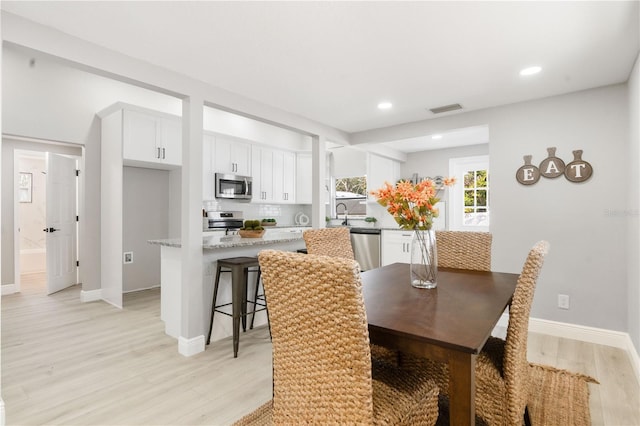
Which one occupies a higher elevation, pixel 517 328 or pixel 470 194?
pixel 470 194

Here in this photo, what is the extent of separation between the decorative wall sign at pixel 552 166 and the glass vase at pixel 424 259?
7.17 ft

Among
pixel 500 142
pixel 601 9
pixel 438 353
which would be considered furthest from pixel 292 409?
pixel 500 142

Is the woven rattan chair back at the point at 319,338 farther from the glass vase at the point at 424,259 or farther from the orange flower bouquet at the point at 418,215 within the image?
the glass vase at the point at 424,259

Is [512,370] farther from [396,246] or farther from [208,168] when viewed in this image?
[208,168]

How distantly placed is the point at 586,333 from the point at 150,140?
518 cm

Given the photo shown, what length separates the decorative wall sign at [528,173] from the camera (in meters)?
3.28

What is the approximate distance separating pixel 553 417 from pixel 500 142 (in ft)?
8.23

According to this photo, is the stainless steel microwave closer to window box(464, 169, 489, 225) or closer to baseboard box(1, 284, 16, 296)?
baseboard box(1, 284, 16, 296)

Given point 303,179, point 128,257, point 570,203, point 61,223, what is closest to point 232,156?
point 303,179

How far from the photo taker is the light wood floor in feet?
6.38

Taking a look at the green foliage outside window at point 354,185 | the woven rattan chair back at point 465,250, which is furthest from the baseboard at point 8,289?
the woven rattan chair back at point 465,250

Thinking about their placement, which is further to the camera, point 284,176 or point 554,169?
point 284,176

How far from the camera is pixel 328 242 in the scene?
2410 millimetres

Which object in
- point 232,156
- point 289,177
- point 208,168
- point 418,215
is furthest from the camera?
point 289,177
